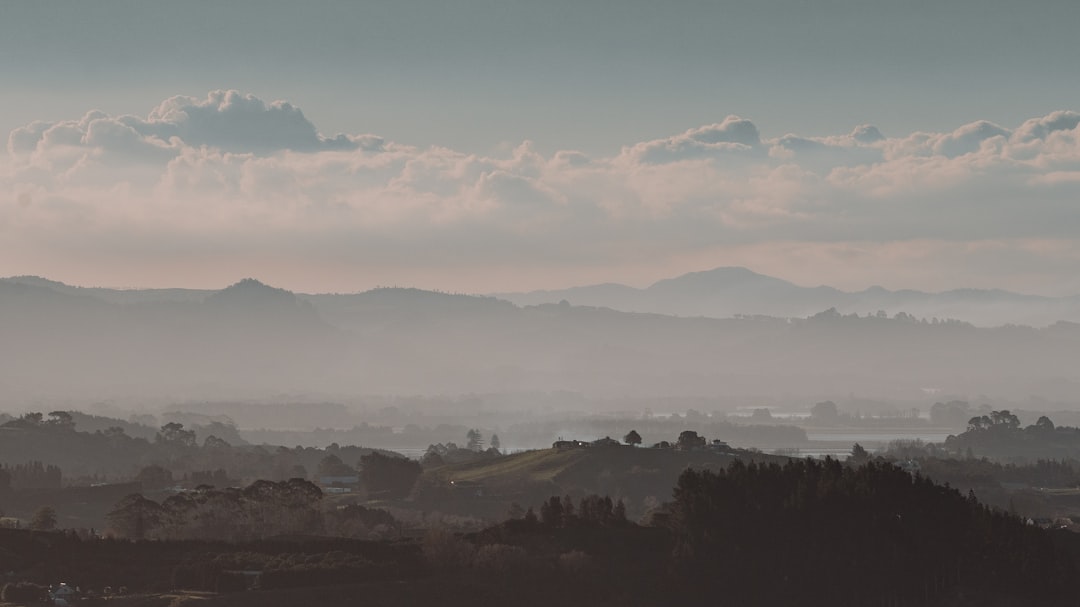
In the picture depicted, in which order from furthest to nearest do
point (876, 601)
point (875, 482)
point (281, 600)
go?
point (875, 482) → point (876, 601) → point (281, 600)

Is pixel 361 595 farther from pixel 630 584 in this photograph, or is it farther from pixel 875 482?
pixel 875 482

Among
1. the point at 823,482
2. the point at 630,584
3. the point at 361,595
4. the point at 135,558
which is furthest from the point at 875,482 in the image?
the point at 135,558

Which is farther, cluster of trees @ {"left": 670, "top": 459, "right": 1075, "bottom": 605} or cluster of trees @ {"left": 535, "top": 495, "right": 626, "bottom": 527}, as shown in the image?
cluster of trees @ {"left": 535, "top": 495, "right": 626, "bottom": 527}

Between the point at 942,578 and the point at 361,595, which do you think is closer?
the point at 361,595

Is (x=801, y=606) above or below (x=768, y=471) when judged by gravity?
below

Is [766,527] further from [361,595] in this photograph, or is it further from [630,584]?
[361,595]

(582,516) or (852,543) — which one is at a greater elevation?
(582,516)

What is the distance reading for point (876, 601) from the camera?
158 meters

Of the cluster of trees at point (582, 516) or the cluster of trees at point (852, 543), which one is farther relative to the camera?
the cluster of trees at point (582, 516)

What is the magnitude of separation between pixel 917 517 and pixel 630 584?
33079 mm

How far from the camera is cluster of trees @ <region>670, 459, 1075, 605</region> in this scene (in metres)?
160

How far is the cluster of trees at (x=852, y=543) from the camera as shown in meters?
160

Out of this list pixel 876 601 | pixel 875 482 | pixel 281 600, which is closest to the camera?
pixel 281 600

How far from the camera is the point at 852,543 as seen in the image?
163375 mm
